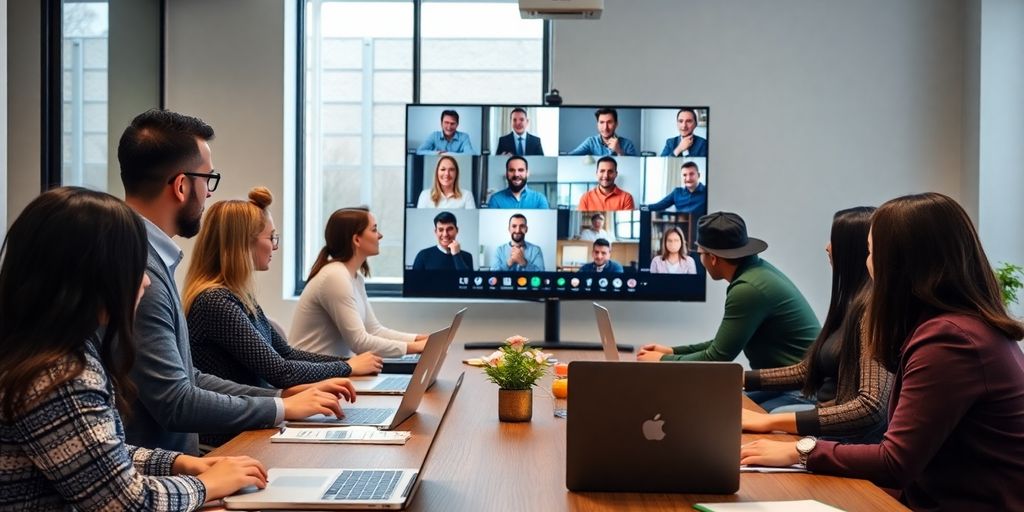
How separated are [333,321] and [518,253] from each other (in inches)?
53.9

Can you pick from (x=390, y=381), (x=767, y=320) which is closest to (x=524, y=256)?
(x=767, y=320)

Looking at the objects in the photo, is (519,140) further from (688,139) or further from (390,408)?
(390,408)

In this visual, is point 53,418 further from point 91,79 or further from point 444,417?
point 91,79

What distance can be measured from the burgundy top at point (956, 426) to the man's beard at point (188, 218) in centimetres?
152

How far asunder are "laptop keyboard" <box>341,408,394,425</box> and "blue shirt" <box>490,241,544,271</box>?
2560 millimetres

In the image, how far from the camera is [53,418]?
1345mm

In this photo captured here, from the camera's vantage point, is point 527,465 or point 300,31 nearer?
point 527,465

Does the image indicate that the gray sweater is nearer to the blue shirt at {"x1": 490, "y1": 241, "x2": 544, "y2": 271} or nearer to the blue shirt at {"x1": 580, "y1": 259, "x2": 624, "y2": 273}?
the blue shirt at {"x1": 490, "y1": 241, "x2": 544, "y2": 271}

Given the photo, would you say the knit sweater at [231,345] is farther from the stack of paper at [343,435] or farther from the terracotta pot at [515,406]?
the terracotta pot at [515,406]

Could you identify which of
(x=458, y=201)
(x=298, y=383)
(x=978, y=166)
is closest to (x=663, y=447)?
→ (x=298, y=383)

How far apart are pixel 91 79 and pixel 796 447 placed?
381 cm

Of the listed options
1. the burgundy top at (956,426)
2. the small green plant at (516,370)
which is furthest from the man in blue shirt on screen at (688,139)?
the burgundy top at (956,426)

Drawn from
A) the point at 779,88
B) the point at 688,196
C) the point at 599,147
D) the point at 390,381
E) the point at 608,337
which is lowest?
the point at 390,381

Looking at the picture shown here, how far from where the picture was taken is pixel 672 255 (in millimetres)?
4938
